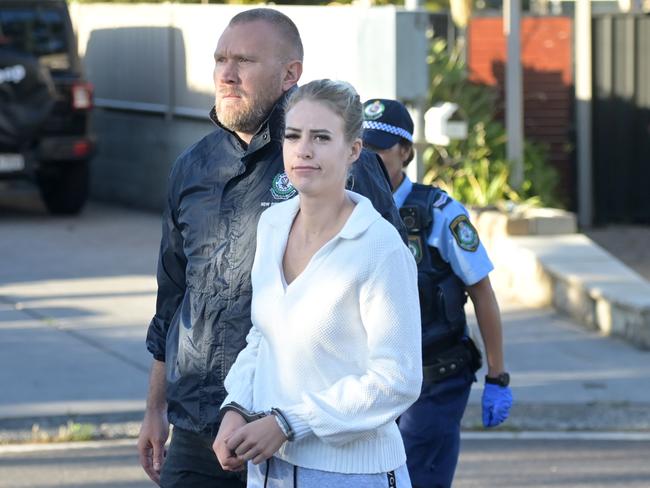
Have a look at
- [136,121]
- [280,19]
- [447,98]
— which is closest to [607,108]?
[447,98]

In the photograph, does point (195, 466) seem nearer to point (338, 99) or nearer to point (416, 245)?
point (338, 99)

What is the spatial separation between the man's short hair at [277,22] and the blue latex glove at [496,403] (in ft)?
5.17

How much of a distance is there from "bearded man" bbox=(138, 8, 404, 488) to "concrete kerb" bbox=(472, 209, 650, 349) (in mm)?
5373

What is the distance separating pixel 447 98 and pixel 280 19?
9750 mm

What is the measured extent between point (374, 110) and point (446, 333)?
2.76ft

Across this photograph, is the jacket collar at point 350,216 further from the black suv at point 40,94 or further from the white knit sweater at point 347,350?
the black suv at point 40,94

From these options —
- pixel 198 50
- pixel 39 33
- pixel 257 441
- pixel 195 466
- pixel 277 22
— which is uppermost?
pixel 39 33

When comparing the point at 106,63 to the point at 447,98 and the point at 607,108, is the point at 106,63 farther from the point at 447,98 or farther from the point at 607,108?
the point at 607,108

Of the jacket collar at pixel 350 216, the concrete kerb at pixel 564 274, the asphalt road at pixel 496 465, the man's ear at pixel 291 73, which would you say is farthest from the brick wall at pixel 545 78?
the jacket collar at pixel 350 216

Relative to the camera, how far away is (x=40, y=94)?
519 inches

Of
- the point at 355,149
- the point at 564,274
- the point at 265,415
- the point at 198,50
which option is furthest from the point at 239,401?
the point at 198,50

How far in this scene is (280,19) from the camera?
364 cm

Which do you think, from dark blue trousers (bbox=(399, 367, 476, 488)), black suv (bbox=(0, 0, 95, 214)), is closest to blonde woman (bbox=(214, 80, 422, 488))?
dark blue trousers (bbox=(399, 367, 476, 488))

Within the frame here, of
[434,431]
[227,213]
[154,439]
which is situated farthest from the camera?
[434,431]
